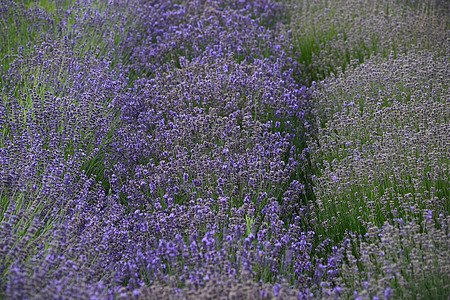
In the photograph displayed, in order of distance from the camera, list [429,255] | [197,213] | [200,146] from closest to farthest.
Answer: [429,255] → [197,213] → [200,146]

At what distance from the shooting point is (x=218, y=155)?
3.18 meters

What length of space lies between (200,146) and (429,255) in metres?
1.62

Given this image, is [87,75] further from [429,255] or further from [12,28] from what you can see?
[429,255]

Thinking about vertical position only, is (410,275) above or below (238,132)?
below

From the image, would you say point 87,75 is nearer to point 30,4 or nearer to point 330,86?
point 30,4

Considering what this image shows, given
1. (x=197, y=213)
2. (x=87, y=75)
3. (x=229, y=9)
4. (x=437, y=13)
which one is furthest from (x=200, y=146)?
(x=437, y=13)

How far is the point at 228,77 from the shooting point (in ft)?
13.2

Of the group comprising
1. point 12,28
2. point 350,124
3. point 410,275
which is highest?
point 12,28

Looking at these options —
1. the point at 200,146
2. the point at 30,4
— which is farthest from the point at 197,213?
the point at 30,4

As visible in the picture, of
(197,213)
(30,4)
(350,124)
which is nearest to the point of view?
(197,213)

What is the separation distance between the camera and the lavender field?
2.24 m

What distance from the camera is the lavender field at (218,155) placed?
7.34 feet

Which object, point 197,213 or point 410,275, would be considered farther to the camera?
point 197,213

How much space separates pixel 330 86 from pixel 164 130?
5.51ft
